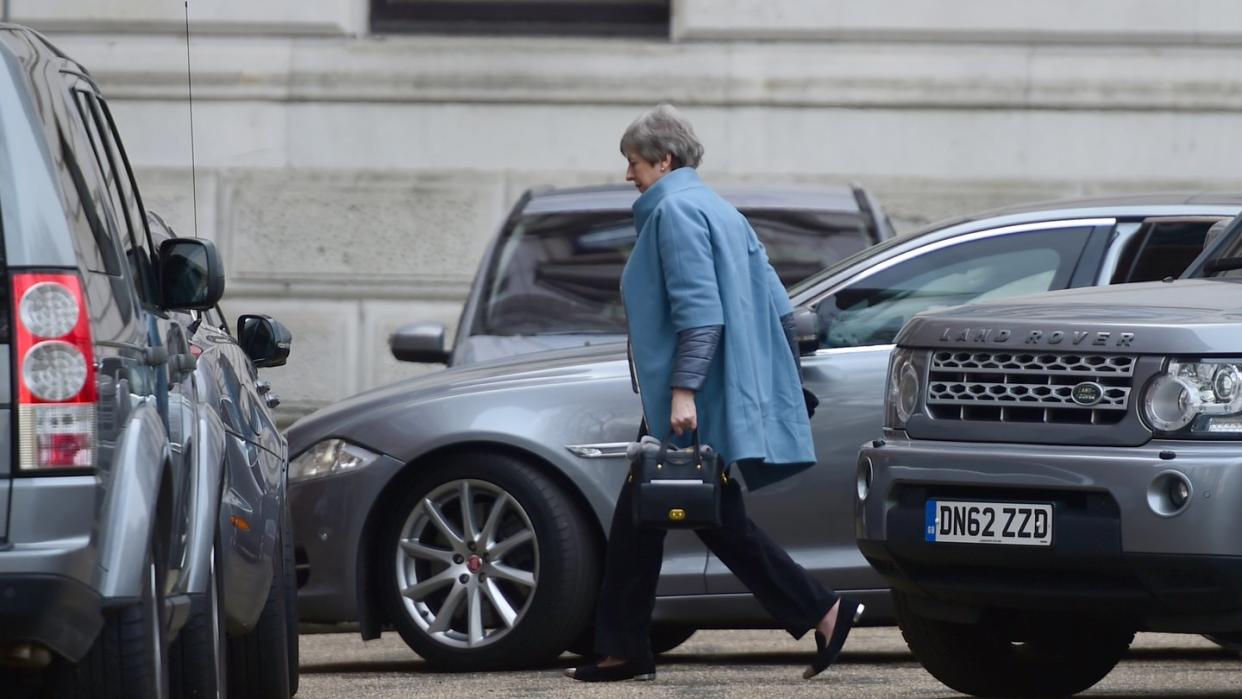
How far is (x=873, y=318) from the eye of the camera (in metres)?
7.89

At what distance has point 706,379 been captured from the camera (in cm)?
709

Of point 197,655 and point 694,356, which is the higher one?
point 694,356

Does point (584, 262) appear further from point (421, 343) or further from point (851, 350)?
point (851, 350)

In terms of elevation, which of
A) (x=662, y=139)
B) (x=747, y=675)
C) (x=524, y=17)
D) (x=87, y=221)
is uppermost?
(x=524, y=17)

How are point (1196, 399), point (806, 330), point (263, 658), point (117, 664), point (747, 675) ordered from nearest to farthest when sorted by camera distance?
point (117, 664) < point (1196, 399) < point (263, 658) < point (806, 330) < point (747, 675)

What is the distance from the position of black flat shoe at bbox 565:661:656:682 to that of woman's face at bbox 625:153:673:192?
1.42 m

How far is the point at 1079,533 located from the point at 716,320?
164 cm

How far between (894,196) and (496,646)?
7.04 metres

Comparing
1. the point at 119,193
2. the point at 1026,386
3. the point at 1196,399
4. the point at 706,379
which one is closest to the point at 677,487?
the point at 706,379

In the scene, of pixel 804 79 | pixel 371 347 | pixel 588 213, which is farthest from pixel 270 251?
pixel 588 213

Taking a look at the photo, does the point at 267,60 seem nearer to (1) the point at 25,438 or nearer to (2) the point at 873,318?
(2) the point at 873,318

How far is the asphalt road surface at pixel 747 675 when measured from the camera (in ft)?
23.4

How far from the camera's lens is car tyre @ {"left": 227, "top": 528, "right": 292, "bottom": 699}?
6508 mm

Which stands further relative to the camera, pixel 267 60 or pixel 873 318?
pixel 267 60
